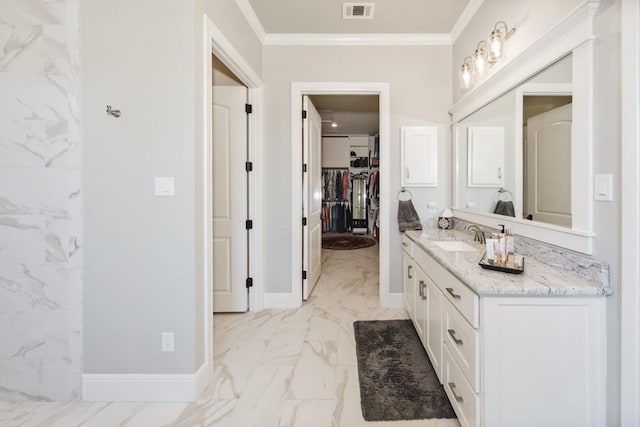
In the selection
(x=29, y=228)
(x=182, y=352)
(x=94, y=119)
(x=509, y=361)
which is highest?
(x=94, y=119)

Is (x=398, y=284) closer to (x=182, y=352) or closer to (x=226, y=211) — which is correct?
(x=226, y=211)

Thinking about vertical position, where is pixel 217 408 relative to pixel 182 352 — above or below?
below

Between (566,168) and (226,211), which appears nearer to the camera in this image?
(566,168)

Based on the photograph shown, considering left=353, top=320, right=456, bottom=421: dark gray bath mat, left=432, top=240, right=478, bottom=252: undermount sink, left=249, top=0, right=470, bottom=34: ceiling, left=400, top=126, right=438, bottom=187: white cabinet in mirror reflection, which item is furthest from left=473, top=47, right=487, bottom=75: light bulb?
left=353, top=320, right=456, bottom=421: dark gray bath mat

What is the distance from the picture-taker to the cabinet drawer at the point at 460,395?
134 centimetres

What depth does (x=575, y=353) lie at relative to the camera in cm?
128

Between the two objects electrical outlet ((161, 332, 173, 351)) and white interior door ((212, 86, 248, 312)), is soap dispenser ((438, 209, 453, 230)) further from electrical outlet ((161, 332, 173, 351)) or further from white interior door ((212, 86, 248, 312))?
electrical outlet ((161, 332, 173, 351))

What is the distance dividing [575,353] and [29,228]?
2.86 m

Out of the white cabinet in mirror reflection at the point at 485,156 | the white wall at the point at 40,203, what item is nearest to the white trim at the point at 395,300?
the white cabinet in mirror reflection at the point at 485,156

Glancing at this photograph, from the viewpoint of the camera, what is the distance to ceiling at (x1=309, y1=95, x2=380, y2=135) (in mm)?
4664

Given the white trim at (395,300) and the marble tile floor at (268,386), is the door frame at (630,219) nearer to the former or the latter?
the marble tile floor at (268,386)

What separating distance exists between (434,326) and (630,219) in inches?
44.2

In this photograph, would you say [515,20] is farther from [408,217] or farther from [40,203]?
[40,203]

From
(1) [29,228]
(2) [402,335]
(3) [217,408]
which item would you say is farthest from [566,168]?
(1) [29,228]
